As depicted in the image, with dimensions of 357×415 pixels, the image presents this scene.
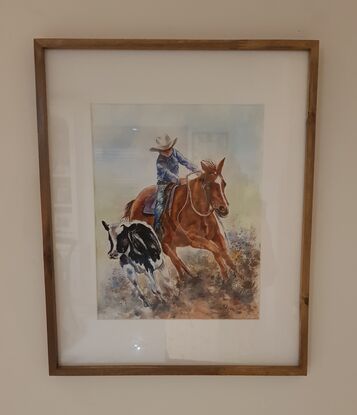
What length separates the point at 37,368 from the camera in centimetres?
81

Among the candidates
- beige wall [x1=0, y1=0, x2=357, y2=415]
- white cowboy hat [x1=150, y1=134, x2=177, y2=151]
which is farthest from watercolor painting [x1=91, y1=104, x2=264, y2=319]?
beige wall [x1=0, y1=0, x2=357, y2=415]

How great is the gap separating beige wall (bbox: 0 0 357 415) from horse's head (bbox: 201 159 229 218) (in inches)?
7.3

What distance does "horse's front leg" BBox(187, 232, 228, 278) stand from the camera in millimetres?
767

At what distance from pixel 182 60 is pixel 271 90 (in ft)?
0.56

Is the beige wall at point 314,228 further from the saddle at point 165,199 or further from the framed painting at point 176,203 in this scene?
the saddle at point 165,199

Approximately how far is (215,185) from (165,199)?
0.32 ft

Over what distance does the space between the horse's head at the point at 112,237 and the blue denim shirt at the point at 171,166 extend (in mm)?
122

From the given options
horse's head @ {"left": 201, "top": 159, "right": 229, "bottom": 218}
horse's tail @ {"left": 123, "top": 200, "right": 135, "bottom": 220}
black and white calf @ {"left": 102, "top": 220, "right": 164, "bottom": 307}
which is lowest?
black and white calf @ {"left": 102, "top": 220, "right": 164, "bottom": 307}

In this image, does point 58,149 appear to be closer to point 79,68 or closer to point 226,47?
point 79,68

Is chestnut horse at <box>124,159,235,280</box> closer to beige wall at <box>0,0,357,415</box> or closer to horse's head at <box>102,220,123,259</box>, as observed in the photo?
horse's head at <box>102,220,123,259</box>

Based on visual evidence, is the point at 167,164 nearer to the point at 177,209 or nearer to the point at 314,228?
the point at 177,209

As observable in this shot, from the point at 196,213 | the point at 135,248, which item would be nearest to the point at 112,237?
the point at 135,248

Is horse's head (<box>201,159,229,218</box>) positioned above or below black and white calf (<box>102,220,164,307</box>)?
above

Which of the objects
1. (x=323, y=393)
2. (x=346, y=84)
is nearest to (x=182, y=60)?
(x=346, y=84)
